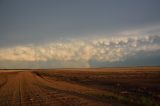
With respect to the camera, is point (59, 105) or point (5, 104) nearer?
point (59, 105)

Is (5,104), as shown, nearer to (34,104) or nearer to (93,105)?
(34,104)

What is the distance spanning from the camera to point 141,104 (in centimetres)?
1581

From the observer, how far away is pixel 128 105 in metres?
15.4

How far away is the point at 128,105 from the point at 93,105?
6.37 ft

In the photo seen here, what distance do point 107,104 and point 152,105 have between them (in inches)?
98.1

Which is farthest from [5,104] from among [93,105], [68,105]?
[93,105]

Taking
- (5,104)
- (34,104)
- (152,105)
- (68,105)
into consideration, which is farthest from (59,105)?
(152,105)

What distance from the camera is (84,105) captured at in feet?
51.2

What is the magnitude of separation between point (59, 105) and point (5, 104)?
3.79 metres

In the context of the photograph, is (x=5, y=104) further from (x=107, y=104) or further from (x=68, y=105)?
(x=107, y=104)

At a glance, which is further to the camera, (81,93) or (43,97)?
(81,93)

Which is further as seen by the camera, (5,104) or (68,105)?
(5,104)

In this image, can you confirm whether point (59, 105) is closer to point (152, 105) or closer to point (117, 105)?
point (117, 105)

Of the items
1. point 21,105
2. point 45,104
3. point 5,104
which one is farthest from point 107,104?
point 5,104
